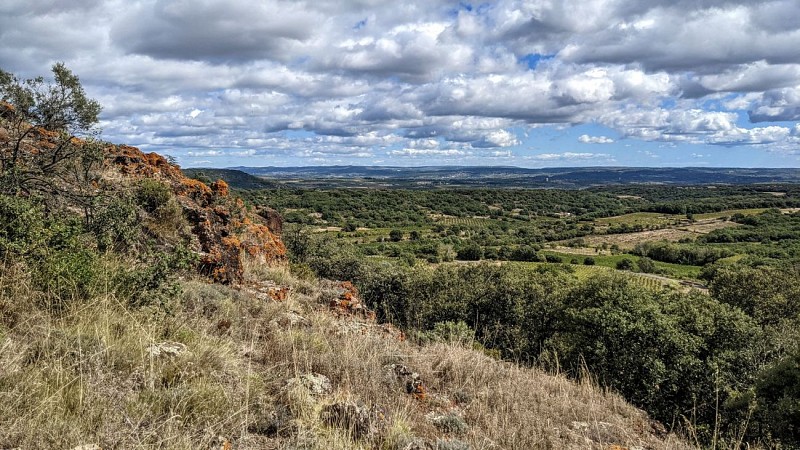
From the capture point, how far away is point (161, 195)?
11.1m

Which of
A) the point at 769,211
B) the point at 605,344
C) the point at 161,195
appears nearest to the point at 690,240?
the point at 769,211

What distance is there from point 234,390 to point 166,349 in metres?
0.84

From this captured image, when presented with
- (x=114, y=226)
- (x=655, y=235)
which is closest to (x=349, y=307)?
(x=114, y=226)

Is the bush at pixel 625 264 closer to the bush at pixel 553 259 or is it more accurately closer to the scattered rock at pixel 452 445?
the bush at pixel 553 259

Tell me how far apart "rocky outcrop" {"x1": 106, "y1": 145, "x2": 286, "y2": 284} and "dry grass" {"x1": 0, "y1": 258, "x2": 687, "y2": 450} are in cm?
447

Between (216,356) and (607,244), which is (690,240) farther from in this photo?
(216,356)

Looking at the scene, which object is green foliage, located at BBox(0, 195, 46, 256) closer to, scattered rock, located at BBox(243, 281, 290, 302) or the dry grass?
the dry grass

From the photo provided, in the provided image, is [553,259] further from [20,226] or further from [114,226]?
[20,226]

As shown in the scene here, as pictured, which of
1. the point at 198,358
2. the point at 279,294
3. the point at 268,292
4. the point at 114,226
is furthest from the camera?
the point at 268,292

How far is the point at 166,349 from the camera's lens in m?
4.01

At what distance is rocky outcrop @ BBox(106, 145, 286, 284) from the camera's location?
10.6 m

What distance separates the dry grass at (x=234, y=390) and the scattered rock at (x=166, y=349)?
0.20 feet

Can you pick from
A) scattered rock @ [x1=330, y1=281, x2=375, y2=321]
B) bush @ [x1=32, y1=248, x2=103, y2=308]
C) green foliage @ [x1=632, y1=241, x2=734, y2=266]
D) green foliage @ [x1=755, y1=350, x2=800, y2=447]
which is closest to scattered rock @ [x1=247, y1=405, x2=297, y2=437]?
bush @ [x1=32, y1=248, x2=103, y2=308]

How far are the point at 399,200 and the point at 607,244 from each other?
7534cm
